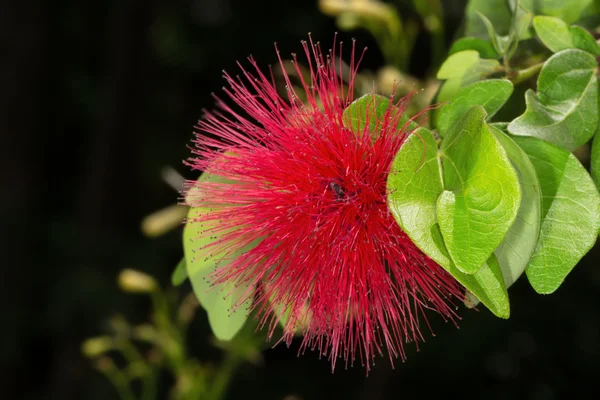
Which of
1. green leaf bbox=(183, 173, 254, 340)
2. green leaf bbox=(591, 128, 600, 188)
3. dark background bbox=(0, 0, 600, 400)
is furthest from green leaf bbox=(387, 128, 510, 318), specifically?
dark background bbox=(0, 0, 600, 400)

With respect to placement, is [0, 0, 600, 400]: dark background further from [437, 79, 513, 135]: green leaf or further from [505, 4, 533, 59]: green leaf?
[437, 79, 513, 135]: green leaf

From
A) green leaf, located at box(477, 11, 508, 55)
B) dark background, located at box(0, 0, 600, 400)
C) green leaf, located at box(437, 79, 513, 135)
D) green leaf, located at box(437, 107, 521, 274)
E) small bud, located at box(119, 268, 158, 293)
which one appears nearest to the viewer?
green leaf, located at box(437, 107, 521, 274)

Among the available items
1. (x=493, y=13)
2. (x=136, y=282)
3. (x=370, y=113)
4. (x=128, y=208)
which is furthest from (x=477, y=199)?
(x=128, y=208)

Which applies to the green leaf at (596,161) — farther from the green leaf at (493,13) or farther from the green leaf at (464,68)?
the green leaf at (493,13)

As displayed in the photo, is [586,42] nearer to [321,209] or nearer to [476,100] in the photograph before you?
[476,100]

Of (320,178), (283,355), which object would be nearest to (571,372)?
(283,355)

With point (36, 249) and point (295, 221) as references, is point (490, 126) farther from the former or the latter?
point (36, 249)

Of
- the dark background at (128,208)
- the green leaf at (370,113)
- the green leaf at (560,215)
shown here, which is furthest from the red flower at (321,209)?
the dark background at (128,208)
